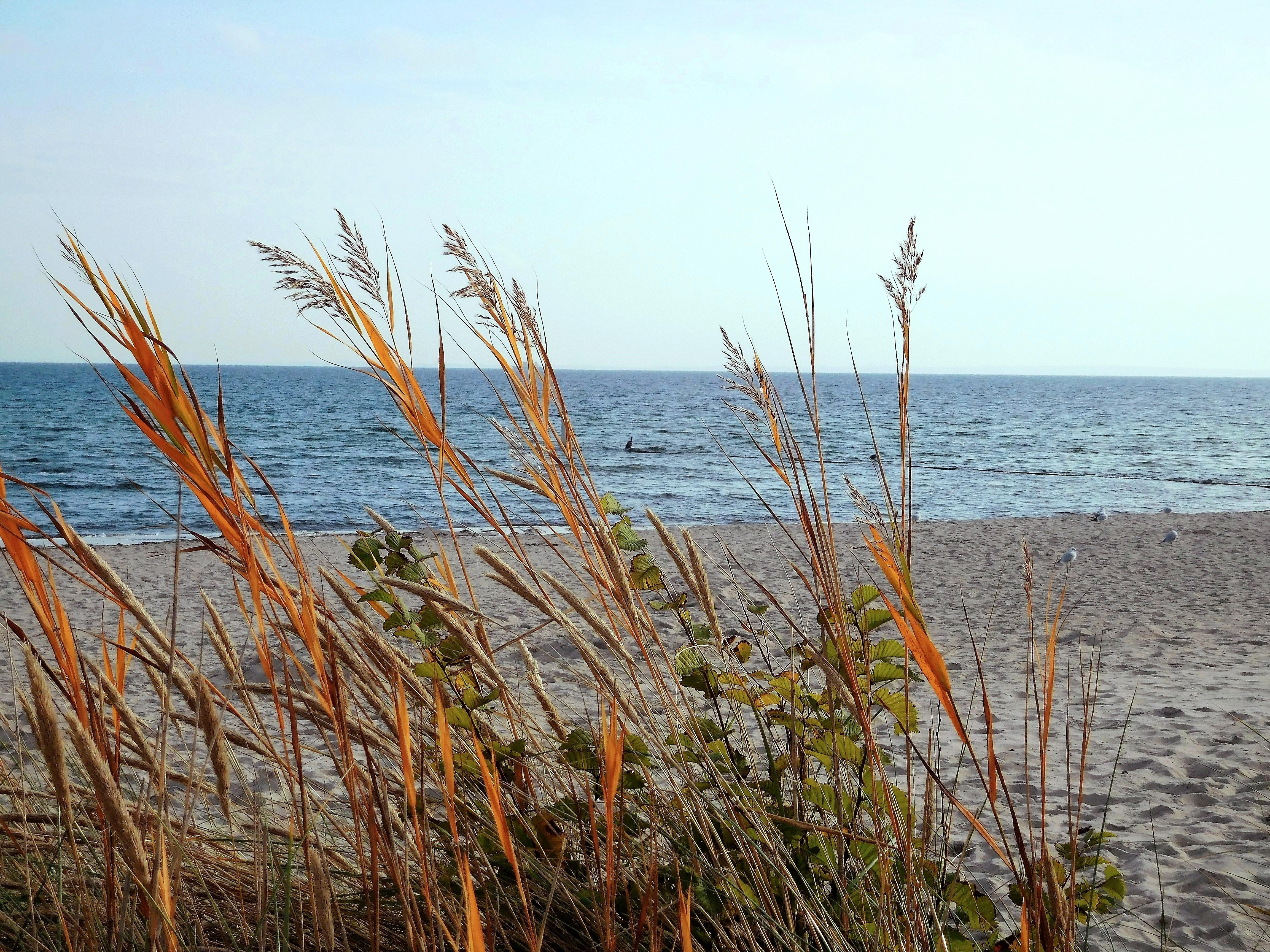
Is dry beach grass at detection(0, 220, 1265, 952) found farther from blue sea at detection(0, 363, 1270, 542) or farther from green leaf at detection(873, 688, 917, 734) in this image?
blue sea at detection(0, 363, 1270, 542)

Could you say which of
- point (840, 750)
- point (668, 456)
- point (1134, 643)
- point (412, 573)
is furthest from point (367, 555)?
point (668, 456)

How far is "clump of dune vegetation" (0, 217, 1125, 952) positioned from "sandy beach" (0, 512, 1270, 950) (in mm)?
142

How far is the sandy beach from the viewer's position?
2549 mm

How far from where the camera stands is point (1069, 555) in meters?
10.4

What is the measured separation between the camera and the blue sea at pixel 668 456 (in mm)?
15961

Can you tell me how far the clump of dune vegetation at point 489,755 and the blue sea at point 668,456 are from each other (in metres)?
0.15

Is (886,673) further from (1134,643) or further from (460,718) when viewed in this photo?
(1134,643)

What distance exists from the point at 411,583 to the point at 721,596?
689cm

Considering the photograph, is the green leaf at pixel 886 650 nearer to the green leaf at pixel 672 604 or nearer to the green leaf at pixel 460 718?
the green leaf at pixel 672 604

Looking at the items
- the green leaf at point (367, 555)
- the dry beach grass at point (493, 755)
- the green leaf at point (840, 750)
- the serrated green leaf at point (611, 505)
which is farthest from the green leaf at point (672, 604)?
the green leaf at point (367, 555)

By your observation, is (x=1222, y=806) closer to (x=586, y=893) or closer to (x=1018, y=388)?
(x=586, y=893)

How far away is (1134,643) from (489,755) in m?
6.71

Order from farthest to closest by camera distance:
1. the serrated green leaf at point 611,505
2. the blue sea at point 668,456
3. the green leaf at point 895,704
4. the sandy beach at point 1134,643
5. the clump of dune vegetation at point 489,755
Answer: the blue sea at point 668,456 < the sandy beach at point 1134,643 < the serrated green leaf at point 611,505 < the green leaf at point 895,704 < the clump of dune vegetation at point 489,755

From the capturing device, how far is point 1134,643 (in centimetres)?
662
